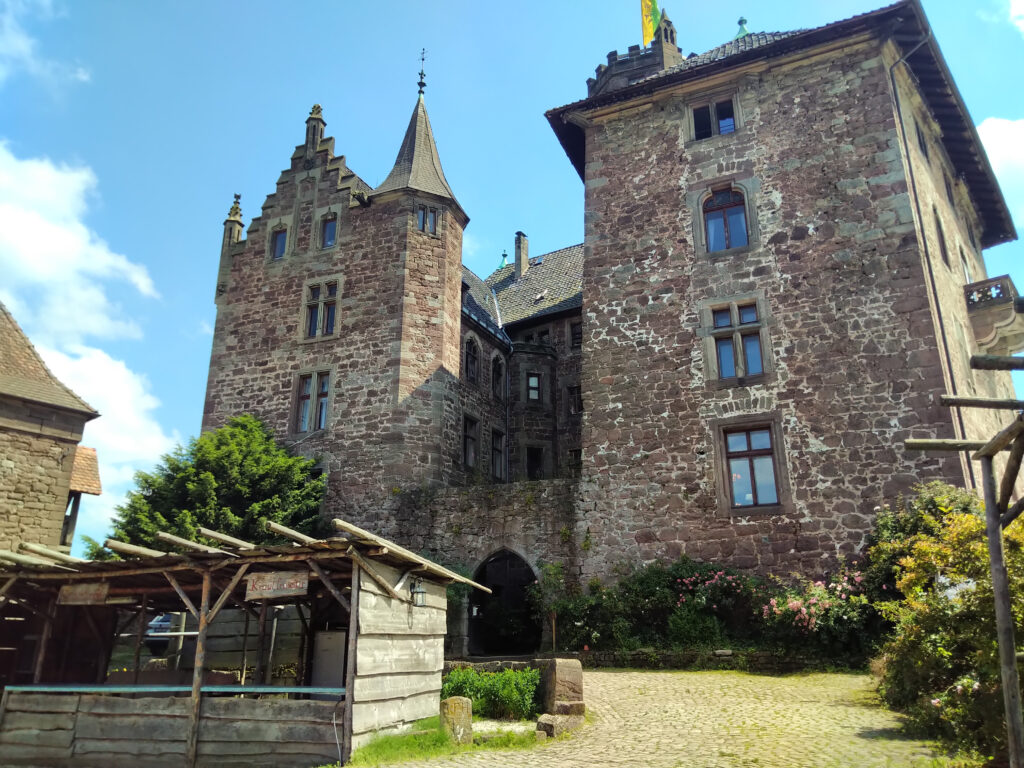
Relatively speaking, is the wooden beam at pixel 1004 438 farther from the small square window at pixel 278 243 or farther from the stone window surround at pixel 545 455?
the small square window at pixel 278 243

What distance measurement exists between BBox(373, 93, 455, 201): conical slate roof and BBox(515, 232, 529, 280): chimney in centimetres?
879

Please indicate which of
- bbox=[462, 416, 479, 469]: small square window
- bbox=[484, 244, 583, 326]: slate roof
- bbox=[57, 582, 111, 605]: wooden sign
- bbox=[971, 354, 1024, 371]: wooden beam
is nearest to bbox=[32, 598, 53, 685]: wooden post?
bbox=[57, 582, 111, 605]: wooden sign

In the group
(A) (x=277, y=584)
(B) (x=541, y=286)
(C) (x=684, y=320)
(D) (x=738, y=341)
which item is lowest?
(A) (x=277, y=584)

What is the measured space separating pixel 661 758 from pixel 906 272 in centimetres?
1245

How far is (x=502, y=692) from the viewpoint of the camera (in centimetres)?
1200

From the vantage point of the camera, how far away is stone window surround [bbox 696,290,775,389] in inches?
706

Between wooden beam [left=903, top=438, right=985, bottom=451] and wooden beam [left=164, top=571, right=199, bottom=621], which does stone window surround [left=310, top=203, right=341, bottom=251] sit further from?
wooden beam [left=903, top=438, right=985, bottom=451]

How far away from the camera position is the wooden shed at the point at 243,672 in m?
10.1

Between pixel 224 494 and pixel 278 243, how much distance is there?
29.2 feet

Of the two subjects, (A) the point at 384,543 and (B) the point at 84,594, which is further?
(B) the point at 84,594

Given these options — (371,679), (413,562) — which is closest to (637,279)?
(413,562)

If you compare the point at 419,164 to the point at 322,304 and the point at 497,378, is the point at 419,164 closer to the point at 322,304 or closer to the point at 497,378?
the point at 322,304

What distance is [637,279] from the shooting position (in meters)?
19.9

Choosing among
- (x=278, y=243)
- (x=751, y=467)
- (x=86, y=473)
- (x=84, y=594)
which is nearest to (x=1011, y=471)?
(x=751, y=467)
